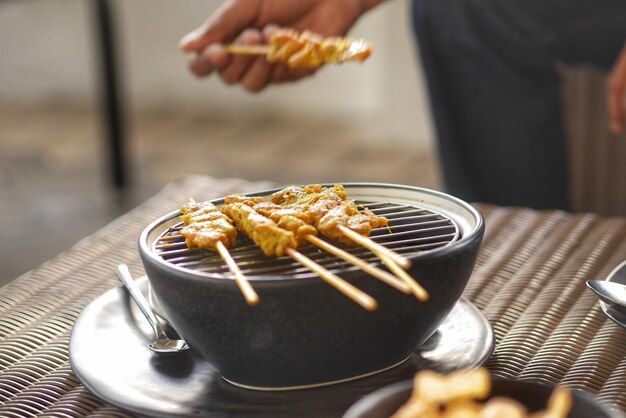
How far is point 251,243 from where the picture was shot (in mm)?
951

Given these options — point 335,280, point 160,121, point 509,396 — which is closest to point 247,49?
point 335,280

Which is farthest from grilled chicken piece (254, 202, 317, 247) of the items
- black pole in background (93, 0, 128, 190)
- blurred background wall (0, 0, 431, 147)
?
blurred background wall (0, 0, 431, 147)

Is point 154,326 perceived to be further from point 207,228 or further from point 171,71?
point 171,71

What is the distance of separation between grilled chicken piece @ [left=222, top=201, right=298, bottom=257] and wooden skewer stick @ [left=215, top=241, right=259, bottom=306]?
1.5 inches

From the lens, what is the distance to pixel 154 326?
1.02m

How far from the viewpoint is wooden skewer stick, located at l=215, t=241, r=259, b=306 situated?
0.78 meters

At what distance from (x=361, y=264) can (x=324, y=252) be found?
114mm

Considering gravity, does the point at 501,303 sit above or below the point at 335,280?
below

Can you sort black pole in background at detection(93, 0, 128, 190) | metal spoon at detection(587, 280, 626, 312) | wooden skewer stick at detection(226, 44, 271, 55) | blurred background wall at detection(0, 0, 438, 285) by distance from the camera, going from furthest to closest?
blurred background wall at detection(0, 0, 438, 285) → black pole in background at detection(93, 0, 128, 190) → wooden skewer stick at detection(226, 44, 271, 55) → metal spoon at detection(587, 280, 626, 312)

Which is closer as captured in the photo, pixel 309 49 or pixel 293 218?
pixel 293 218

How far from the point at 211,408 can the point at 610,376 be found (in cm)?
42

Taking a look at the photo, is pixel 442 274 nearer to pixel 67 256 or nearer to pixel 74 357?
pixel 74 357

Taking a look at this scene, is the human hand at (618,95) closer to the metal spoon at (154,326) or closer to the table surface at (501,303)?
the table surface at (501,303)

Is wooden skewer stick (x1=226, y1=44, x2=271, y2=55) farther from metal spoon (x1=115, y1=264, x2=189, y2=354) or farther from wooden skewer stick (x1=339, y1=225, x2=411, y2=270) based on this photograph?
wooden skewer stick (x1=339, y1=225, x2=411, y2=270)
